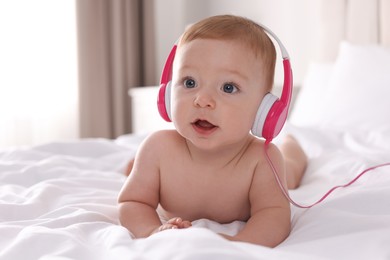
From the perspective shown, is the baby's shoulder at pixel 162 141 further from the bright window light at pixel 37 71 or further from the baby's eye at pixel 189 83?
the bright window light at pixel 37 71

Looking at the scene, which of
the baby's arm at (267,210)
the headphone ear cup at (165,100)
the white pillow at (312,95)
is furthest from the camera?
the white pillow at (312,95)

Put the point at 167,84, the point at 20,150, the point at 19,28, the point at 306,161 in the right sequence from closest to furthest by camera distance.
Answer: the point at 167,84 < the point at 306,161 < the point at 20,150 < the point at 19,28

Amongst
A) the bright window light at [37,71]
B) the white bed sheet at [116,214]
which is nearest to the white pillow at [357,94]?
the white bed sheet at [116,214]

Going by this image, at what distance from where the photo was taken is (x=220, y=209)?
1062 mm

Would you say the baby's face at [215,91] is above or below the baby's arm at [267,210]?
above

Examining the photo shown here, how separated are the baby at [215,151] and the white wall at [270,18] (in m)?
2.14

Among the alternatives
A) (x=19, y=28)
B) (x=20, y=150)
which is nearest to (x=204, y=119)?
(x=20, y=150)

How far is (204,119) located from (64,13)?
2.62m

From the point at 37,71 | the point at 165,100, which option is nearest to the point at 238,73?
the point at 165,100

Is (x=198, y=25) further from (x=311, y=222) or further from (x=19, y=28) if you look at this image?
(x=19, y=28)

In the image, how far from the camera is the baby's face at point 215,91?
95 cm

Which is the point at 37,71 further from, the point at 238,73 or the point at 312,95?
the point at 238,73

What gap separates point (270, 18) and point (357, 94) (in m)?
1.27

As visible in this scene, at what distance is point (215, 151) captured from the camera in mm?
1062
